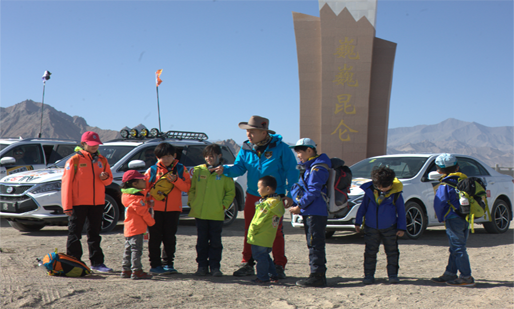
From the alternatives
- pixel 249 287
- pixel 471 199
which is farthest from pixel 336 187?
pixel 471 199

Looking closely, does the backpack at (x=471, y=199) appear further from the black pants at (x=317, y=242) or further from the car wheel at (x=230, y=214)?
the car wheel at (x=230, y=214)

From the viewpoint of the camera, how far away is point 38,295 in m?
4.09

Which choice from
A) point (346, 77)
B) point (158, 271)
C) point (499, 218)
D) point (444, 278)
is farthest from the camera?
point (346, 77)

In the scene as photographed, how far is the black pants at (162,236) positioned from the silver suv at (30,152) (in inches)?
232

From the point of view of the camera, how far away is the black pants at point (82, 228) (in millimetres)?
5336

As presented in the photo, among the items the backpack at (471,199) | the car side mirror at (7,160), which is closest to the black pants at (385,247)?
the backpack at (471,199)

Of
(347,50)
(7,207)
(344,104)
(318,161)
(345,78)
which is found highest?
(347,50)

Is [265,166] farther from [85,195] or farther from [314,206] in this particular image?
[85,195]

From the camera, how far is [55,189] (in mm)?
8141

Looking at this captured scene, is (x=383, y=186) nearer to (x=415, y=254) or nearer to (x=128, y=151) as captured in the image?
(x=415, y=254)

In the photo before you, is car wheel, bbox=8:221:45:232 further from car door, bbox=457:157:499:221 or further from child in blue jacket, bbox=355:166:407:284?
car door, bbox=457:157:499:221

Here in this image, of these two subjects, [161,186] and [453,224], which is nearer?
[453,224]

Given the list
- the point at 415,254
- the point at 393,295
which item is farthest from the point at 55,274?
the point at 415,254

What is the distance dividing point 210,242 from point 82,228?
1465mm
